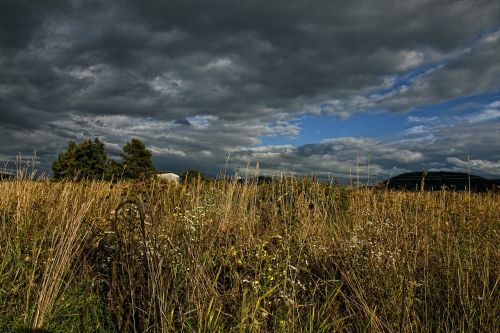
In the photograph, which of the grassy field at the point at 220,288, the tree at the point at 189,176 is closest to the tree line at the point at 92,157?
the tree at the point at 189,176

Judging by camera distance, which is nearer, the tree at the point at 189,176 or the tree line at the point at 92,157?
the tree at the point at 189,176

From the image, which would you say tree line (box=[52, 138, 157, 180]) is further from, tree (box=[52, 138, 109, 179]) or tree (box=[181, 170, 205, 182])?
tree (box=[181, 170, 205, 182])

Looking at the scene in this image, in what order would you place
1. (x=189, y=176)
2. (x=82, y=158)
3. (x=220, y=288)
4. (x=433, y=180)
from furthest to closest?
(x=82, y=158)
(x=189, y=176)
(x=433, y=180)
(x=220, y=288)

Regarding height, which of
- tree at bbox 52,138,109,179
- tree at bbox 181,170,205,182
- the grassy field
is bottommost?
the grassy field

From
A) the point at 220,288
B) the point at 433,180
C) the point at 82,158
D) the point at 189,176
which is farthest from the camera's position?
the point at 82,158

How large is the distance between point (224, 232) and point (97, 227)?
1.52 metres

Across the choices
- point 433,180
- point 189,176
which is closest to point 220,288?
point 433,180

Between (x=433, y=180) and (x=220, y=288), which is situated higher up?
(x=433, y=180)

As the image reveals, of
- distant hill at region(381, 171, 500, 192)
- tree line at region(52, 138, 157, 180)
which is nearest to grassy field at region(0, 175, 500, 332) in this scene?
distant hill at region(381, 171, 500, 192)

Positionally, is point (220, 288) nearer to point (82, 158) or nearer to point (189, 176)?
point (189, 176)

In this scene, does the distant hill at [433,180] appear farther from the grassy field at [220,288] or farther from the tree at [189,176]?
the tree at [189,176]

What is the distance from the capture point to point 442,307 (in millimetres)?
3582

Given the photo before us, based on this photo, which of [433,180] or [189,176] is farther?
[189,176]

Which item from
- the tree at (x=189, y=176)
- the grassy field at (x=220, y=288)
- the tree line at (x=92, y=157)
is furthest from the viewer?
the tree line at (x=92, y=157)
